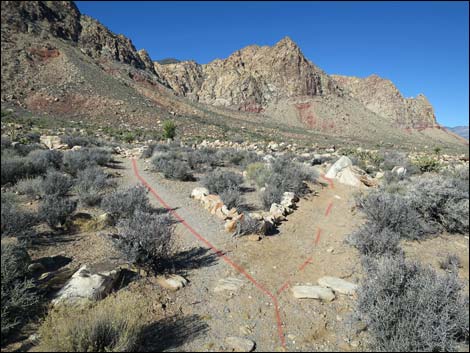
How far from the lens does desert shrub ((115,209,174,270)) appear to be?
4457mm

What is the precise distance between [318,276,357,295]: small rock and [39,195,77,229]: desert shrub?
5290mm

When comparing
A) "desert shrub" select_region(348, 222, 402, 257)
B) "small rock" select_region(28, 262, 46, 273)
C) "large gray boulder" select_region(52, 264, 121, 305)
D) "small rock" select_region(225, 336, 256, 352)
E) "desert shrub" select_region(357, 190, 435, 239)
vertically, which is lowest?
"small rock" select_region(28, 262, 46, 273)

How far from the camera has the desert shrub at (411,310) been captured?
2871 mm

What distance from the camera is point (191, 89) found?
111m

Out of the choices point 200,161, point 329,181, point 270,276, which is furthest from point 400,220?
point 200,161

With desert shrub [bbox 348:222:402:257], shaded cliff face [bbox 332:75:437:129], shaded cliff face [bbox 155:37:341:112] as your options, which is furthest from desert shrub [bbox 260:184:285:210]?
shaded cliff face [bbox 332:75:437:129]

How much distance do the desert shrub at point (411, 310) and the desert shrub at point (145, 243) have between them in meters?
3.13

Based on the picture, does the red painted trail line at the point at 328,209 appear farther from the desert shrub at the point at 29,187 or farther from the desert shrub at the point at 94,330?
the desert shrub at the point at 29,187

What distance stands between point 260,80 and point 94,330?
331ft

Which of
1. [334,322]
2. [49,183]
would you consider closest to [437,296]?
[334,322]

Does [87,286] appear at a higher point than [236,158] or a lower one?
lower

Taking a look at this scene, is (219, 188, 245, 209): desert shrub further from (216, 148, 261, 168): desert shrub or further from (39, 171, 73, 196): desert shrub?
(216, 148, 261, 168): desert shrub

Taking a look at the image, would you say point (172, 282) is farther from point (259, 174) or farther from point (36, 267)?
point (259, 174)

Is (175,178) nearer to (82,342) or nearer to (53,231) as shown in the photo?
(53,231)
